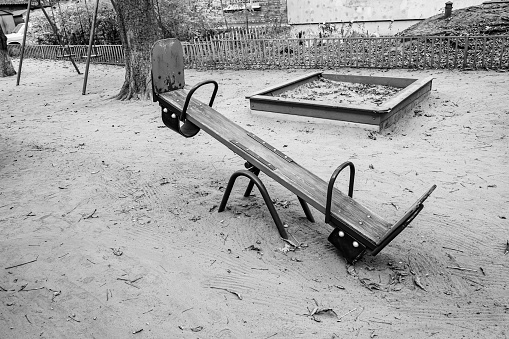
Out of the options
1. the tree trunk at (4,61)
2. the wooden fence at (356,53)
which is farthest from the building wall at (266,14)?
the tree trunk at (4,61)

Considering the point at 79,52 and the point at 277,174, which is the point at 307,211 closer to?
the point at 277,174

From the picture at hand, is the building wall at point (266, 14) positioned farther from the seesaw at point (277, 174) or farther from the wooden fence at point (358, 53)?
the seesaw at point (277, 174)

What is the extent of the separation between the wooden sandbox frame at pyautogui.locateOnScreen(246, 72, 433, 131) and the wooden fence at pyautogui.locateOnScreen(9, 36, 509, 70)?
2.31 metres

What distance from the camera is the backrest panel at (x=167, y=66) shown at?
4151 mm

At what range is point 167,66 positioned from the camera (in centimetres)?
433

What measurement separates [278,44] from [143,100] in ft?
13.8

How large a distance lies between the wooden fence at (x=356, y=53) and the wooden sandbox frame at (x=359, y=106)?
2.31 m

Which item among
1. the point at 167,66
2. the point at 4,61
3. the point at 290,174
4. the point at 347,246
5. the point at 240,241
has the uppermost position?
the point at 4,61

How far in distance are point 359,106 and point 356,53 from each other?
15.3 ft

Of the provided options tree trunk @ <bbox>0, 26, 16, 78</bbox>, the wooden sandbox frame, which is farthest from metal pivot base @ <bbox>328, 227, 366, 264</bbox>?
tree trunk @ <bbox>0, 26, 16, 78</bbox>

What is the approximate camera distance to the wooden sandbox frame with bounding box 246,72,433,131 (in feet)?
19.8

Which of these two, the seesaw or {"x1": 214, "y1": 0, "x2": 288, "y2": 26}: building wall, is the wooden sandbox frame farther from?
{"x1": 214, "y1": 0, "x2": 288, "y2": 26}: building wall

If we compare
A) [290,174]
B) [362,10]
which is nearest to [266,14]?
[362,10]

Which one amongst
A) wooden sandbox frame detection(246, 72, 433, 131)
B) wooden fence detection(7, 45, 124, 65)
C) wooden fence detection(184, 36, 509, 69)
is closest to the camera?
wooden sandbox frame detection(246, 72, 433, 131)
